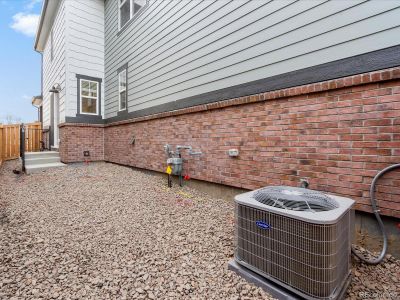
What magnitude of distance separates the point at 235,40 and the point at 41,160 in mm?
7322

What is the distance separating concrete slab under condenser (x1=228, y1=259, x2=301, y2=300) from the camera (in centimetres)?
161

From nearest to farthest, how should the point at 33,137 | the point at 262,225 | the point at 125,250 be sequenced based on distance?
the point at 262,225
the point at 125,250
the point at 33,137

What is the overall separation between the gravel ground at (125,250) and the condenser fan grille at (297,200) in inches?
27.0

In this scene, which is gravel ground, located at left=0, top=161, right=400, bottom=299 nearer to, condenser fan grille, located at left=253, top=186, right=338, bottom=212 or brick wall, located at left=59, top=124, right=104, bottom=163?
condenser fan grille, located at left=253, top=186, right=338, bottom=212

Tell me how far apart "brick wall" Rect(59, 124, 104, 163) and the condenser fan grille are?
751 centimetres

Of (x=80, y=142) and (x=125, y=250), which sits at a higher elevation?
(x=80, y=142)

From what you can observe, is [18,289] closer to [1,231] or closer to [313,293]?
[1,231]

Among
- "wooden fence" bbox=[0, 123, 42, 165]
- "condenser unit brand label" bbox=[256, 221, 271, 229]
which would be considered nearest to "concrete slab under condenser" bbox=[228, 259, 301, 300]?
"condenser unit brand label" bbox=[256, 221, 271, 229]

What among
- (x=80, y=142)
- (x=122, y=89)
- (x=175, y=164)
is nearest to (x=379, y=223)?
(x=175, y=164)

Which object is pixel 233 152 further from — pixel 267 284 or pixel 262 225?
pixel 267 284

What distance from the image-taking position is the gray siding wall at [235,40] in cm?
242

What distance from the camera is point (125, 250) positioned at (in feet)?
7.68

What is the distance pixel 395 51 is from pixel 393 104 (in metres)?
0.51

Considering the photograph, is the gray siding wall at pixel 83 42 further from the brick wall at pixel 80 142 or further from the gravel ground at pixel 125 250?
the gravel ground at pixel 125 250
